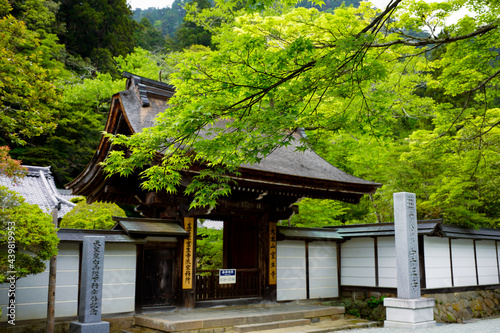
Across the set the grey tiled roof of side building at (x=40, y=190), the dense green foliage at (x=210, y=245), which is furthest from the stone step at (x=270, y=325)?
the grey tiled roof of side building at (x=40, y=190)

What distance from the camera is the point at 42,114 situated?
9234 millimetres

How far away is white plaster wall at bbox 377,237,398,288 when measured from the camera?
39.8ft

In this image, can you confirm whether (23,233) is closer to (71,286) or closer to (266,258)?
(71,286)

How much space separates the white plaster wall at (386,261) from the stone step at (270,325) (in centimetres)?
327

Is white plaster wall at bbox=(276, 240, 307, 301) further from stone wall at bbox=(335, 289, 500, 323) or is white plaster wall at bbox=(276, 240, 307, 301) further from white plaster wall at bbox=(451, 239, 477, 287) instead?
white plaster wall at bbox=(451, 239, 477, 287)

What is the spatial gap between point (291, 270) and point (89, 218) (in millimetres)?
6388

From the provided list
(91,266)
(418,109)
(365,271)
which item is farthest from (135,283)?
(418,109)

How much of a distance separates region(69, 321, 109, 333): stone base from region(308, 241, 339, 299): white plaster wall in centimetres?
652

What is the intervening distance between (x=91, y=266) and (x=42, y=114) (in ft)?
12.0

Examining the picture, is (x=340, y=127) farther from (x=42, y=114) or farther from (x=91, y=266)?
(x=42, y=114)

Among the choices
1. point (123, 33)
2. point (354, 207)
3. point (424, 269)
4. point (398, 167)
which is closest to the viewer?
point (424, 269)

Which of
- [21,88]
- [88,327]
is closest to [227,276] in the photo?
[88,327]

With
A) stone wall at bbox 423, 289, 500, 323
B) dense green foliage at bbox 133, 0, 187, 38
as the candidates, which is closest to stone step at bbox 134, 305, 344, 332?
stone wall at bbox 423, 289, 500, 323

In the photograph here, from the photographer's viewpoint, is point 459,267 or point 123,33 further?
point 123,33
